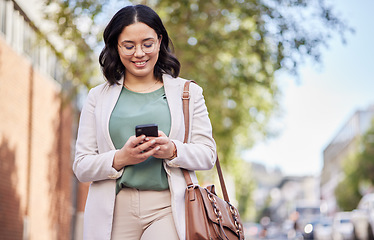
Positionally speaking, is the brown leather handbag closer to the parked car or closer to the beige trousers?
the beige trousers

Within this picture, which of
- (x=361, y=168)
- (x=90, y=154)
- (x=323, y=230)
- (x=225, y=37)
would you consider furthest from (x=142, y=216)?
(x=361, y=168)

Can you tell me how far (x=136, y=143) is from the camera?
310 cm

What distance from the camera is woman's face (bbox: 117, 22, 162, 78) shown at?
3.40 meters

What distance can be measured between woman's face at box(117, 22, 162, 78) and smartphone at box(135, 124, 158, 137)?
0.48m

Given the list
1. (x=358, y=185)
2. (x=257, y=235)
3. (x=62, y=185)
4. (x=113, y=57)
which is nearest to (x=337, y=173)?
(x=358, y=185)

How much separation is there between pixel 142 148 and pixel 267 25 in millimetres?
12353

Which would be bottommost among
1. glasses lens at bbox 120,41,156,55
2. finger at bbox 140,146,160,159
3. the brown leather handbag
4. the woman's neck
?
the brown leather handbag

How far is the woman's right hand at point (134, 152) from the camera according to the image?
309 cm

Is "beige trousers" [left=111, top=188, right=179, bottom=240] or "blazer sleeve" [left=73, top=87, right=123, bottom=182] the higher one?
"blazer sleeve" [left=73, top=87, right=123, bottom=182]

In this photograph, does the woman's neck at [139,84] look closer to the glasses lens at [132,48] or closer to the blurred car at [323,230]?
the glasses lens at [132,48]

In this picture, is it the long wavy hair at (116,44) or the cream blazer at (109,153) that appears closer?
the cream blazer at (109,153)

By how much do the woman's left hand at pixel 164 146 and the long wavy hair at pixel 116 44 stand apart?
20.1 inches

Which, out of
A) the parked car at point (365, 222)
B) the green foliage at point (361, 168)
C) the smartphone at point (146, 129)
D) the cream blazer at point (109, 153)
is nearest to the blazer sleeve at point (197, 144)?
the cream blazer at point (109, 153)

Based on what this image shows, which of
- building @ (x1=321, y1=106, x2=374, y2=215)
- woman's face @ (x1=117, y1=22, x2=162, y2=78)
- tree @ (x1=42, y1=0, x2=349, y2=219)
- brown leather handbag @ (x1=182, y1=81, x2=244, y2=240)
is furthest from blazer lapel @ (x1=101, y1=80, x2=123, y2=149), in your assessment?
building @ (x1=321, y1=106, x2=374, y2=215)
